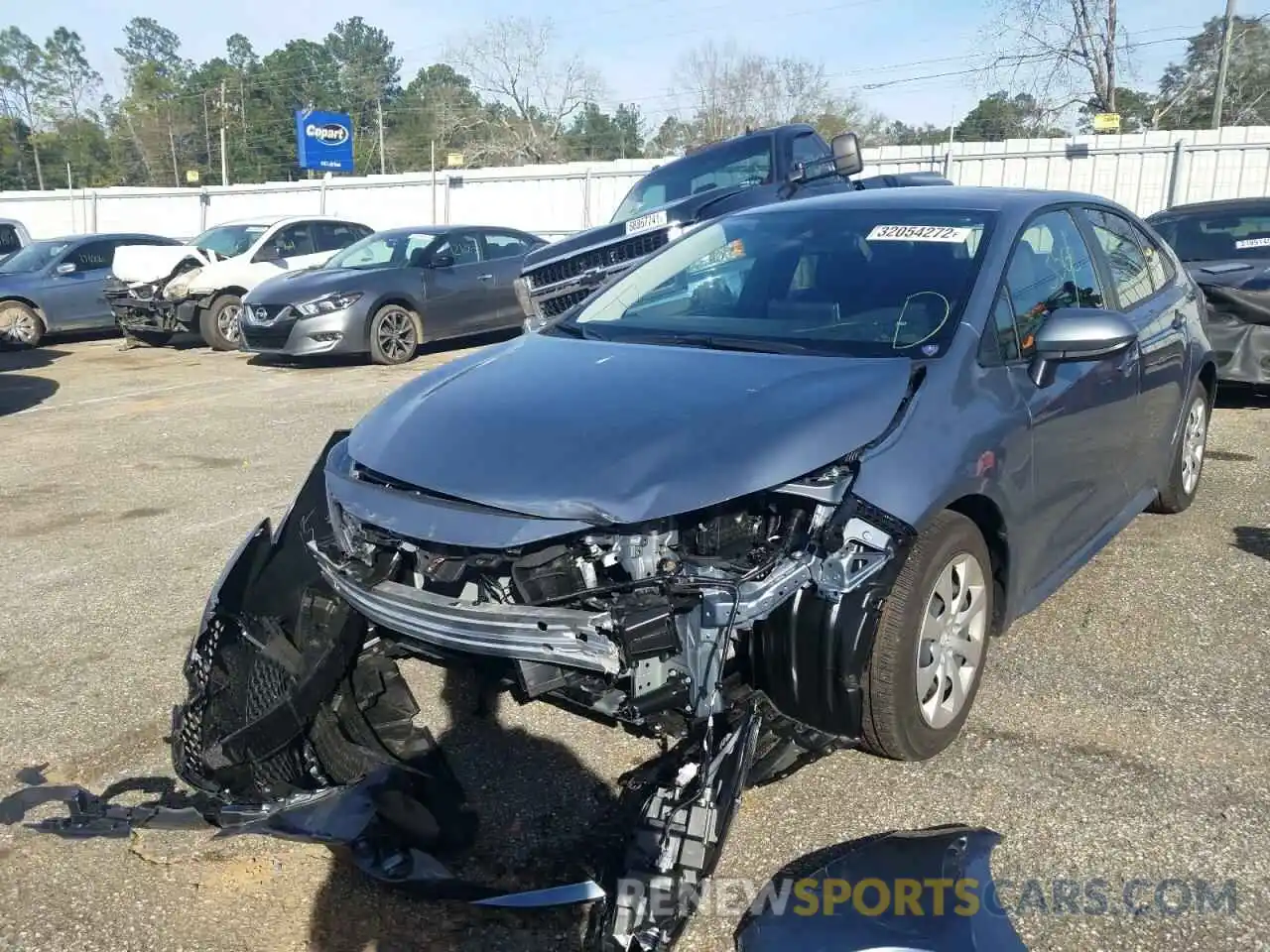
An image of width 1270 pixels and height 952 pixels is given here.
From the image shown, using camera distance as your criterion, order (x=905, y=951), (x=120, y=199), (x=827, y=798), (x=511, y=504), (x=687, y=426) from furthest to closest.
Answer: (x=120, y=199) < (x=827, y=798) < (x=687, y=426) < (x=511, y=504) < (x=905, y=951)

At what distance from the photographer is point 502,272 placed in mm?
12586

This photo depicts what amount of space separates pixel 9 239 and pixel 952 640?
738 inches

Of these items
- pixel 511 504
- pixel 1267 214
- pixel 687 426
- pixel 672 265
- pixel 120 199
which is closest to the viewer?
pixel 511 504

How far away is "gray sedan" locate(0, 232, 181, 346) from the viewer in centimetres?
1385

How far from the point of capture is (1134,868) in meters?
2.50

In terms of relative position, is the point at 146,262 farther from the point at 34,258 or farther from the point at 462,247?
the point at 462,247

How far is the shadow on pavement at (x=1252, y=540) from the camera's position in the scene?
4.61 m

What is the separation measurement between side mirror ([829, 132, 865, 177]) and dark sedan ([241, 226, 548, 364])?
5.26 metres

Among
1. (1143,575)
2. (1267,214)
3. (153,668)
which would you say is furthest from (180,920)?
(1267,214)

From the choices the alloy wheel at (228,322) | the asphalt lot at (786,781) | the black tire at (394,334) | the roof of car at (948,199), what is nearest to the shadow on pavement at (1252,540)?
the asphalt lot at (786,781)

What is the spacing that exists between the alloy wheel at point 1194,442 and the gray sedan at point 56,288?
14.0 m

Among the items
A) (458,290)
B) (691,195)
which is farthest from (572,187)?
(691,195)

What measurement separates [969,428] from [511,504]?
1362 mm

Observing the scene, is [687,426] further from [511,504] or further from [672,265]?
[672,265]
